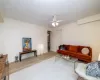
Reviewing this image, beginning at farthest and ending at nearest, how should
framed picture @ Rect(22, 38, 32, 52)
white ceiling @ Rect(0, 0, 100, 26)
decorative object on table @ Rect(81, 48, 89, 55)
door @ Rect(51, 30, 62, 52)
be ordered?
1. door @ Rect(51, 30, 62, 52)
2. framed picture @ Rect(22, 38, 32, 52)
3. decorative object on table @ Rect(81, 48, 89, 55)
4. white ceiling @ Rect(0, 0, 100, 26)

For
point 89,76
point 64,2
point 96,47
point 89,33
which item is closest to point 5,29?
point 64,2

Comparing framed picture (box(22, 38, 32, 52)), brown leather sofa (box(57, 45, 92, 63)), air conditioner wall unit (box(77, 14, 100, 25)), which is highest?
air conditioner wall unit (box(77, 14, 100, 25))

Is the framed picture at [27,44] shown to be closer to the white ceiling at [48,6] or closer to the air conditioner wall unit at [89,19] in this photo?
the white ceiling at [48,6]

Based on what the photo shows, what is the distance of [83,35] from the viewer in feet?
14.6

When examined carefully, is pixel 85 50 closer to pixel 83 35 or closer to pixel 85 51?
pixel 85 51

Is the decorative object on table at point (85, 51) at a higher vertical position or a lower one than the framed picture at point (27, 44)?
lower

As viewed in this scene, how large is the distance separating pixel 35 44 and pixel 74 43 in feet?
9.05

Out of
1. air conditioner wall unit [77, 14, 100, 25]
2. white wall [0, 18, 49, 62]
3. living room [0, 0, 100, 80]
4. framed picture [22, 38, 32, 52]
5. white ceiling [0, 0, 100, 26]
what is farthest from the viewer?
framed picture [22, 38, 32, 52]

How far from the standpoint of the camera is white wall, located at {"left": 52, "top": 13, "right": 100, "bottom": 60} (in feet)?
12.8

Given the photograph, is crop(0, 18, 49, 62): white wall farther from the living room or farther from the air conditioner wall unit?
the air conditioner wall unit

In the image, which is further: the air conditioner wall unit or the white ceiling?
the air conditioner wall unit

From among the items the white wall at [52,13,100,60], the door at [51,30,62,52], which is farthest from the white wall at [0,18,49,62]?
the white wall at [52,13,100,60]

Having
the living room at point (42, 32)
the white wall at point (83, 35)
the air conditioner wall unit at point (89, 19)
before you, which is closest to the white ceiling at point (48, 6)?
the living room at point (42, 32)

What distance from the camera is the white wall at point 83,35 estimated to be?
3912 mm
